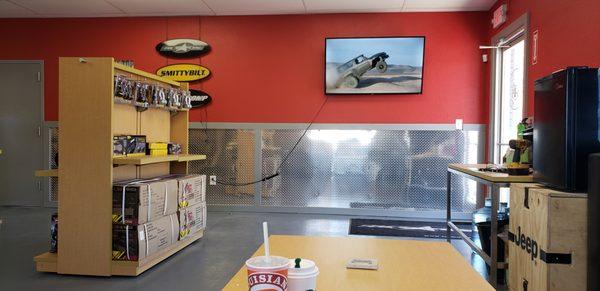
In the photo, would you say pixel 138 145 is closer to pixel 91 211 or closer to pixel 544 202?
pixel 91 211

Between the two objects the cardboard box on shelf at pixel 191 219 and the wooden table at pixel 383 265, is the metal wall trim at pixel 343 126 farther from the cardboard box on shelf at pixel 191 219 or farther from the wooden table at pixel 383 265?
the wooden table at pixel 383 265

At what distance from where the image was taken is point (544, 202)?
205 cm

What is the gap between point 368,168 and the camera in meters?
5.88

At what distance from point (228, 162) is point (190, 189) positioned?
6.29ft

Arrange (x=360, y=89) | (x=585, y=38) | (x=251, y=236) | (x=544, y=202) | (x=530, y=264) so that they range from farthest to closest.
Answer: (x=360, y=89) < (x=251, y=236) < (x=585, y=38) < (x=530, y=264) < (x=544, y=202)

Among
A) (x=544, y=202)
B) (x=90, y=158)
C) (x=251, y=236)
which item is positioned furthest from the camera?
(x=251, y=236)

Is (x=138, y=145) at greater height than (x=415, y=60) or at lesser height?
lesser

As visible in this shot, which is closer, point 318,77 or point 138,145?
point 138,145

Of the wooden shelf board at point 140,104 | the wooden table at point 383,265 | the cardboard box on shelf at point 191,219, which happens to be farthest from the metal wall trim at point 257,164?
the wooden table at point 383,265

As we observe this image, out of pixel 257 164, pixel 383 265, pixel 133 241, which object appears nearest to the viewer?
pixel 383 265

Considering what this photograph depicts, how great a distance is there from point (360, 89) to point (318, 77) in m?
0.61

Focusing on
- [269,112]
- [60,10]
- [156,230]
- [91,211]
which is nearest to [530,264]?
[156,230]

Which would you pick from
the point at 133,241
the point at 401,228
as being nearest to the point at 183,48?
the point at 133,241

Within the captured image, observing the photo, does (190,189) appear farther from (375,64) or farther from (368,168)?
(375,64)
